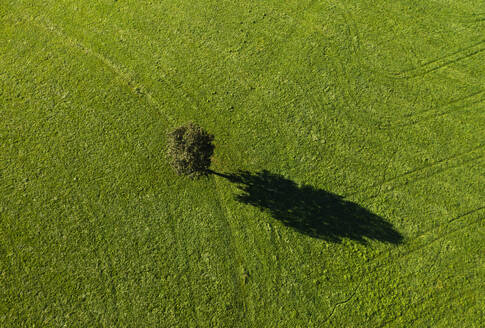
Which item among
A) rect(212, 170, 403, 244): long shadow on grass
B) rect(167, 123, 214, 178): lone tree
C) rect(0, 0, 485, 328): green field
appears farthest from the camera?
rect(212, 170, 403, 244): long shadow on grass

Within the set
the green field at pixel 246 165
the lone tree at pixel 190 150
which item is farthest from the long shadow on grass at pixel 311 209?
the lone tree at pixel 190 150

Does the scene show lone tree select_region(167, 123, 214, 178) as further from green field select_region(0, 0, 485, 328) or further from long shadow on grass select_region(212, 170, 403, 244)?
long shadow on grass select_region(212, 170, 403, 244)

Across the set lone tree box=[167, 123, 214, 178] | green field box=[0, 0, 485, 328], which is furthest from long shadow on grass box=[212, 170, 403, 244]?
lone tree box=[167, 123, 214, 178]

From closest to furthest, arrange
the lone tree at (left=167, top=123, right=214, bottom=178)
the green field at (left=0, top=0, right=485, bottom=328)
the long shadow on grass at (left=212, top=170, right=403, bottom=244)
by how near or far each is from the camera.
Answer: the lone tree at (left=167, top=123, right=214, bottom=178) < the green field at (left=0, top=0, right=485, bottom=328) < the long shadow on grass at (left=212, top=170, right=403, bottom=244)

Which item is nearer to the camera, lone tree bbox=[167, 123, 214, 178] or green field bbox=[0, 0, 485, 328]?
lone tree bbox=[167, 123, 214, 178]

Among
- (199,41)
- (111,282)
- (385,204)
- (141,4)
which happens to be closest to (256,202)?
(385,204)

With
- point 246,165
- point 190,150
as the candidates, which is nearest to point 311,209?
point 246,165
